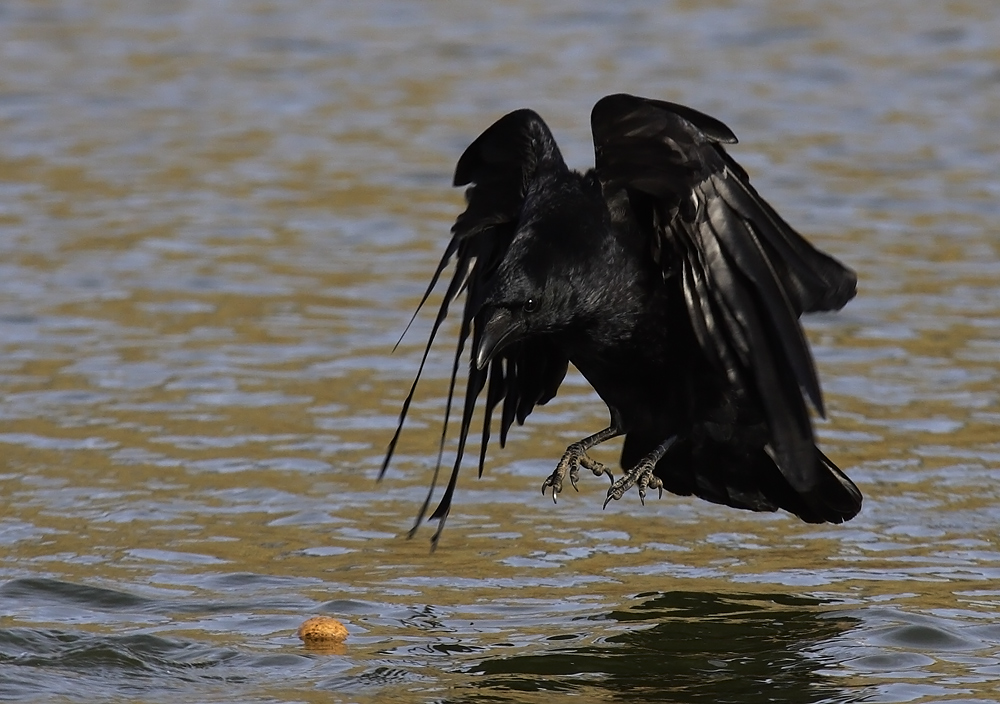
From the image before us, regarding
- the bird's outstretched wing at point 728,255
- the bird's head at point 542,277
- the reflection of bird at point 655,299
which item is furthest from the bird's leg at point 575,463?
the bird's outstretched wing at point 728,255

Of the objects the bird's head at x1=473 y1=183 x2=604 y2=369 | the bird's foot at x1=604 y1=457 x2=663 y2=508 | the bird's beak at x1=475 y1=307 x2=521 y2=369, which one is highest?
the bird's head at x1=473 y1=183 x2=604 y2=369

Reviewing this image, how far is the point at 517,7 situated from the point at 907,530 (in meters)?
11.1

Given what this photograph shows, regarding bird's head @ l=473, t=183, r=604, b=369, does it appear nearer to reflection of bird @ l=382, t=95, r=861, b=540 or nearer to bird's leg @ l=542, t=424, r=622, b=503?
reflection of bird @ l=382, t=95, r=861, b=540

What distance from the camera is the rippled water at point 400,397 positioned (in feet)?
18.3

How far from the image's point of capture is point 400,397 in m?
8.11

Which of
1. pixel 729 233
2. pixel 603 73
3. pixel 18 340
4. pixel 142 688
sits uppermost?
pixel 603 73

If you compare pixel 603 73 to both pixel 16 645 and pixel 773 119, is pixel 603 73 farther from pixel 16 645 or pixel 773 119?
pixel 16 645

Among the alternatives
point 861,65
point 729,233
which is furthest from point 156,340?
point 861,65

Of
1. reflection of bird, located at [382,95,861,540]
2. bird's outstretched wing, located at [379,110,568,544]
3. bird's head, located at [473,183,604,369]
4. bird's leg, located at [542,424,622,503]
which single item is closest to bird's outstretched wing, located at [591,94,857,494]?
reflection of bird, located at [382,95,861,540]

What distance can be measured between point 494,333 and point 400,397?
2601 mm

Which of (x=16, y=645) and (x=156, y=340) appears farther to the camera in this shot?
(x=156, y=340)

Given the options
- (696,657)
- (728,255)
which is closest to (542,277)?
(728,255)

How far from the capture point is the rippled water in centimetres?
557

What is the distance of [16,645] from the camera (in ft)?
18.2
